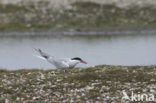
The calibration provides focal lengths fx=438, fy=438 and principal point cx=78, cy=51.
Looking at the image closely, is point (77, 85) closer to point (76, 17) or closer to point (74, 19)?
point (74, 19)

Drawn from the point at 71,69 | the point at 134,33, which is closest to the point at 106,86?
the point at 71,69

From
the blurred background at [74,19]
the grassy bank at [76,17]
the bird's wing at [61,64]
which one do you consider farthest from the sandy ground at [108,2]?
the bird's wing at [61,64]

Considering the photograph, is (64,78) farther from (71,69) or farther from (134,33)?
(134,33)

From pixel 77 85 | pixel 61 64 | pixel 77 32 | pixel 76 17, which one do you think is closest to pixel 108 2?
pixel 76 17

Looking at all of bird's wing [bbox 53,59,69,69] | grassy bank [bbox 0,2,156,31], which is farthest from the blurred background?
bird's wing [bbox 53,59,69,69]

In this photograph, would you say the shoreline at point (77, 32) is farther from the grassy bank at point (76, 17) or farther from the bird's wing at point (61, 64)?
the bird's wing at point (61, 64)

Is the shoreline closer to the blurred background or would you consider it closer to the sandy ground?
the blurred background

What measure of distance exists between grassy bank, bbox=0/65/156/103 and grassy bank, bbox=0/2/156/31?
80.8m

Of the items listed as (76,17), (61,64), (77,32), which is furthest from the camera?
(76,17)

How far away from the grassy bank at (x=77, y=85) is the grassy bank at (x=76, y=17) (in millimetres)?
80773

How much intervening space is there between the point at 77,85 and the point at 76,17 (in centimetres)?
9031

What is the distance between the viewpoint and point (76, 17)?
112 metres

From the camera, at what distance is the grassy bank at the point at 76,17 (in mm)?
107875

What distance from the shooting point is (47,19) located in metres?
113
